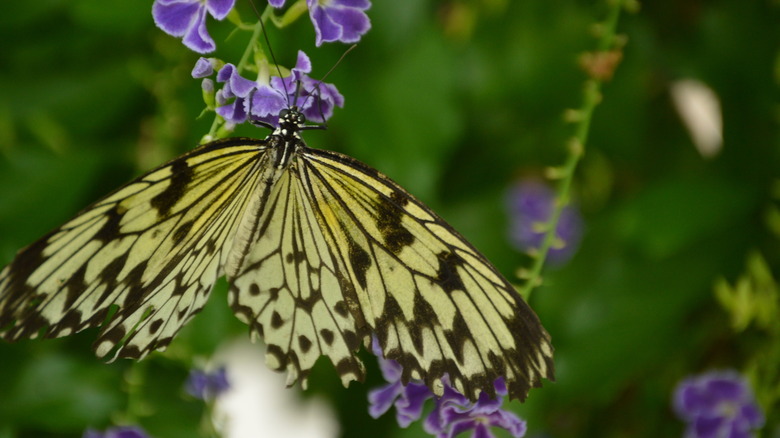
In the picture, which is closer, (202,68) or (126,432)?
(202,68)

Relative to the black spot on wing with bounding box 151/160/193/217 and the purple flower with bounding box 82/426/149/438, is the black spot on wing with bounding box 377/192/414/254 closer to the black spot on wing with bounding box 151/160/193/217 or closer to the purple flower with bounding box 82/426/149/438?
the black spot on wing with bounding box 151/160/193/217

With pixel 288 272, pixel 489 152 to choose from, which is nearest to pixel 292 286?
pixel 288 272

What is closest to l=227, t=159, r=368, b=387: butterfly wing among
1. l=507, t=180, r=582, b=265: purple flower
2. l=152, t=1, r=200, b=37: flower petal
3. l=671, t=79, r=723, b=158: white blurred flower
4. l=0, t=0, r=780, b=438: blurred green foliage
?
l=152, t=1, r=200, b=37: flower petal

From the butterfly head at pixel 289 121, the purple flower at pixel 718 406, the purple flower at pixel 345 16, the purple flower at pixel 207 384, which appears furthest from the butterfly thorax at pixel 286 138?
the purple flower at pixel 718 406

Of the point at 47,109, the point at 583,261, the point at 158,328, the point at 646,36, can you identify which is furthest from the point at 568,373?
the point at 47,109

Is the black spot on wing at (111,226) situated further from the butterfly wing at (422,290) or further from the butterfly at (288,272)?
the butterfly wing at (422,290)

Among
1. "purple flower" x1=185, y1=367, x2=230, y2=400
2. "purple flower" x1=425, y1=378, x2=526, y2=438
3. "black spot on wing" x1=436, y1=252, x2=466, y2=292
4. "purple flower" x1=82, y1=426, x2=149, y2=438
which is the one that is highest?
"purple flower" x1=185, y1=367, x2=230, y2=400

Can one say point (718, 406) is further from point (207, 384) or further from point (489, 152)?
point (207, 384)

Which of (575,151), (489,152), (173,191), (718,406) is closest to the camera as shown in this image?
(173,191)
